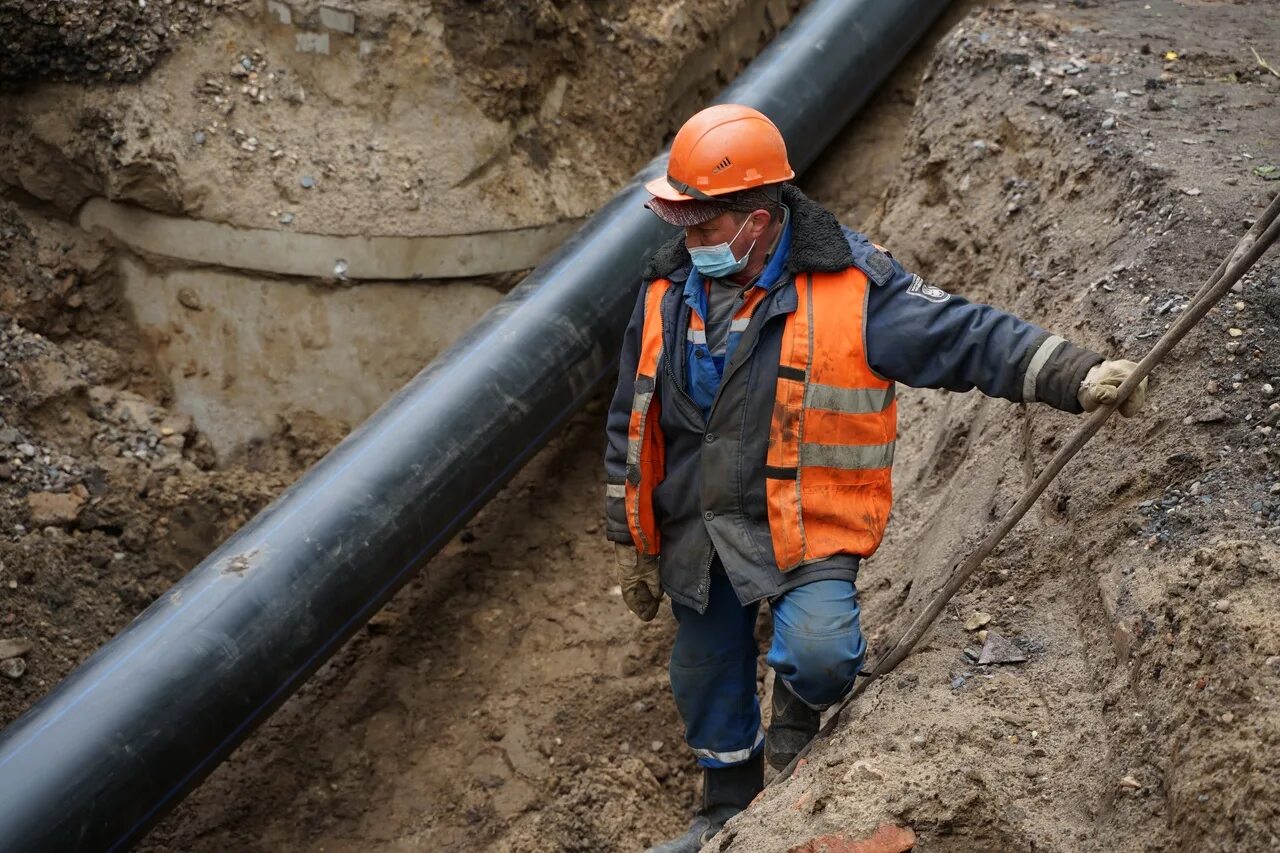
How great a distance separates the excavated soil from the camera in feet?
9.33

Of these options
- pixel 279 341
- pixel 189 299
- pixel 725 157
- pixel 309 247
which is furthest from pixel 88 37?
pixel 725 157

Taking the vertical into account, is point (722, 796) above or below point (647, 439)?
below

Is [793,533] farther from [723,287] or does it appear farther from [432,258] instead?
[432,258]

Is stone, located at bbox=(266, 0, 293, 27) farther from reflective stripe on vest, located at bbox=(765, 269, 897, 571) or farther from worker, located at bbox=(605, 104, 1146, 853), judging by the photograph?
reflective stripe on vest, located at bbox=(765, 269, 897, 571)

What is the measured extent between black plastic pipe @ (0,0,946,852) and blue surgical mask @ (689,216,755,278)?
1658 millimetres

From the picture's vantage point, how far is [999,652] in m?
3.23

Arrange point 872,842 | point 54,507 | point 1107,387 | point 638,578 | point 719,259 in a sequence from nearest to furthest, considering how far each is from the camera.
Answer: point 872,842 < point 1107,387 < point 719,259 < point 638,578 < point 54,507

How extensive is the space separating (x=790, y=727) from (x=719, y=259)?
1.28 metres

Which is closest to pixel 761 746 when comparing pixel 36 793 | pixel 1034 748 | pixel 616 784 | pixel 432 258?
pixel 616 784

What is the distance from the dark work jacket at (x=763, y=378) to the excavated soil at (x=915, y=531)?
1.51ft

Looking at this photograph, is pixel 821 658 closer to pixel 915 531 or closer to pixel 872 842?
pixel 872 842

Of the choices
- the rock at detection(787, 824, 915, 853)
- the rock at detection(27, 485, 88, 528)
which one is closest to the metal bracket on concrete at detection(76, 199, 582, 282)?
the rock at detection(27, 485, 88, 528)

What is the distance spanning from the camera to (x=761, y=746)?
153 inches

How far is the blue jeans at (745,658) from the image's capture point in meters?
A: 3.31
